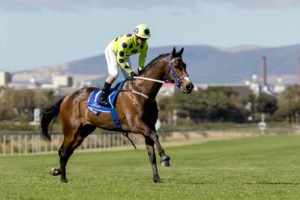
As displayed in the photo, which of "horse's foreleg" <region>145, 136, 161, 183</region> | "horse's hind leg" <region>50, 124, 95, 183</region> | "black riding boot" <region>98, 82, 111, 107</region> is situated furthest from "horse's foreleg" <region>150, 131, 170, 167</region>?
"horse's hind leg" <region>50, 124, 95, 183</region>

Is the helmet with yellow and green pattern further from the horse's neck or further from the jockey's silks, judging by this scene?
the horse's neck

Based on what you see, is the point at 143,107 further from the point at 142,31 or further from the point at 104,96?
the point at 142,31

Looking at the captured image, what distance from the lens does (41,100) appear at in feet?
397

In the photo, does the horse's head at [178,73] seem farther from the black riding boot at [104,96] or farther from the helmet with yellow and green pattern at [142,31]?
the black riding boot at [104,96]

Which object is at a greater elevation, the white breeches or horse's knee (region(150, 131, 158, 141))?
the white breeches

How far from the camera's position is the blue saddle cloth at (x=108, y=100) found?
12938mm

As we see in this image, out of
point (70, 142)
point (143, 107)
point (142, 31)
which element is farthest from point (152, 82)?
point (70, 142)

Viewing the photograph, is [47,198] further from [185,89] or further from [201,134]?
[201,134]

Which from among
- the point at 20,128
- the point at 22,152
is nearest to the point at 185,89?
the point at 22,152

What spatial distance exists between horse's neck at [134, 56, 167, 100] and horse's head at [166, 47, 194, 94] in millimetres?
186

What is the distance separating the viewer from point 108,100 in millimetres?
13023

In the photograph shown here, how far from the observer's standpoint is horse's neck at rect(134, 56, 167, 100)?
12.6m

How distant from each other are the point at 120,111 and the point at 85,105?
1.05 metres

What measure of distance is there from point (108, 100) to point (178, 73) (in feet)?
5.06
